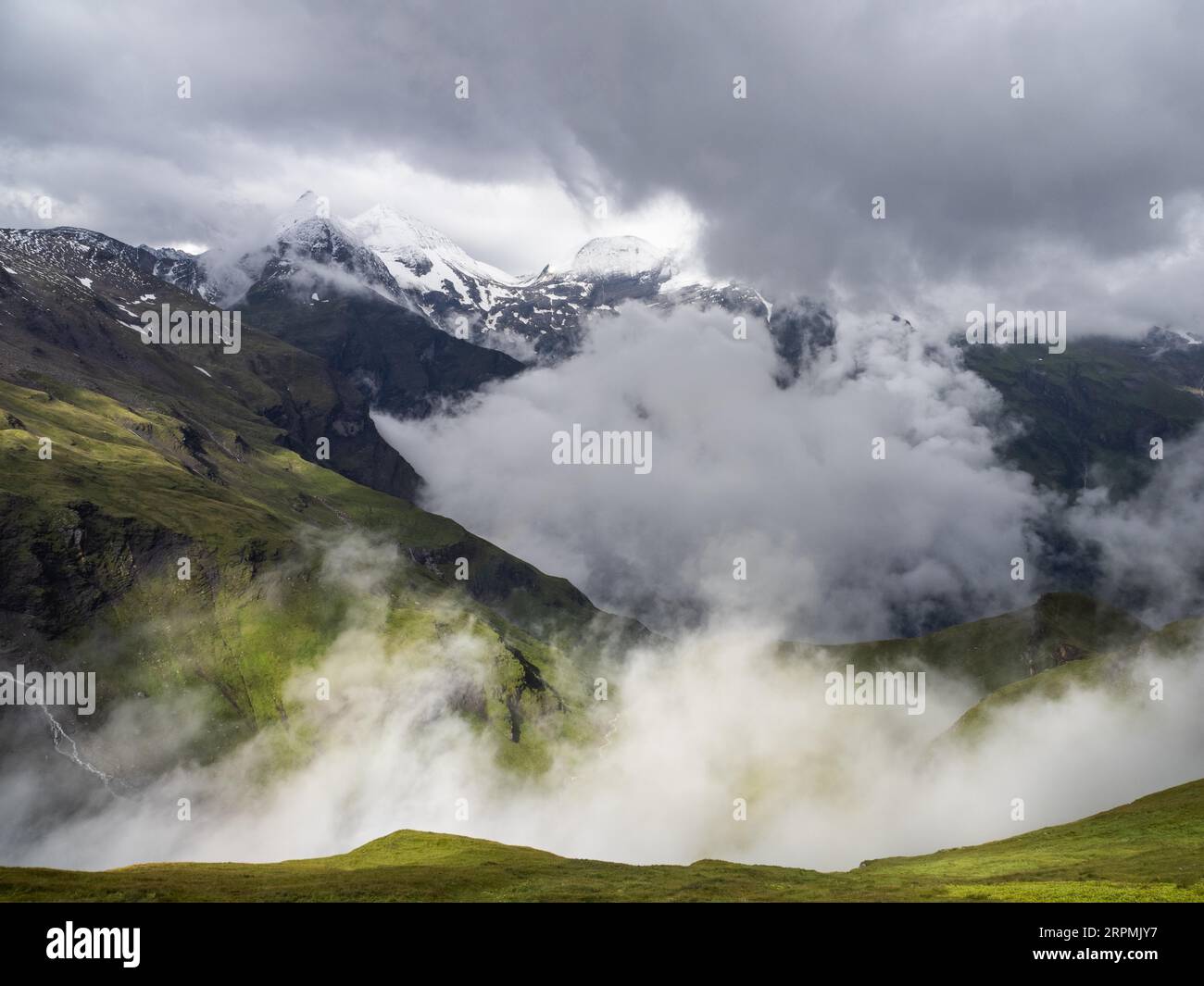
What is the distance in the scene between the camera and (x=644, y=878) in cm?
9850

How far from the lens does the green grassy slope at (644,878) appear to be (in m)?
74.1

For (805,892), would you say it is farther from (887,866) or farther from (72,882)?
(887,866)

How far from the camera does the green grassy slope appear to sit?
74125 mm

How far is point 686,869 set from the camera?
11469 cm
